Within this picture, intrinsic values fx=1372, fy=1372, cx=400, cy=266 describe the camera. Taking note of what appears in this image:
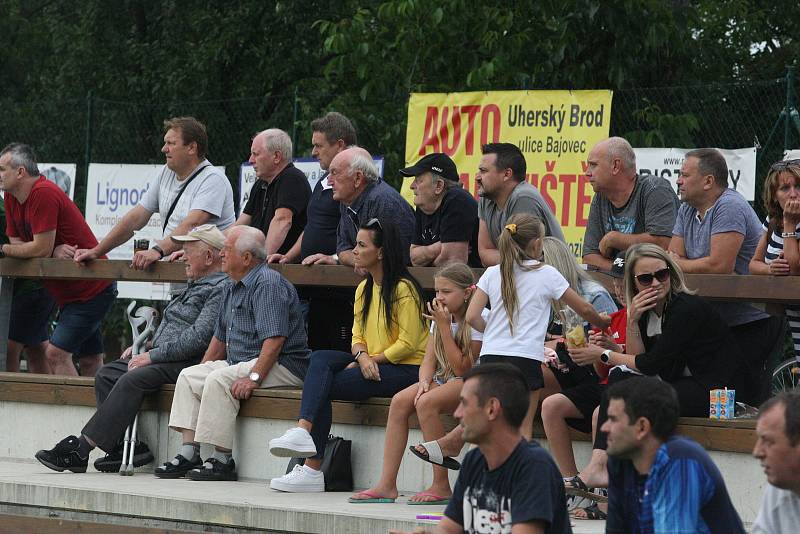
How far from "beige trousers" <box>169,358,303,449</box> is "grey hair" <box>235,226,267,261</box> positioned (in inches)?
26.1

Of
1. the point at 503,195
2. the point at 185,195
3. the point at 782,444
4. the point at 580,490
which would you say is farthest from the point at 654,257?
the point at 185,195

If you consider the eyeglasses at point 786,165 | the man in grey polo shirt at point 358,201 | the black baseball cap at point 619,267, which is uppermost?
the eyeglasses at point 786,165

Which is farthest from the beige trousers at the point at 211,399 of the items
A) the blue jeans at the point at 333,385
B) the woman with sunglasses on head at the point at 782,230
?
the woman with sunglasses on head at the point at 782,230

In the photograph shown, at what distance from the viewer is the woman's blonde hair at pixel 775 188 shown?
7019 mm

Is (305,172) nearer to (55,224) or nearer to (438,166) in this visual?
(55,224)

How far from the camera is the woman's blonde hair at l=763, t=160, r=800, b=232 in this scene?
7.02 meters

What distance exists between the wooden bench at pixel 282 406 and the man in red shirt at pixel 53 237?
0.62 metres

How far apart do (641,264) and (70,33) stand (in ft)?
59.1

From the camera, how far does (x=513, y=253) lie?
6961mm

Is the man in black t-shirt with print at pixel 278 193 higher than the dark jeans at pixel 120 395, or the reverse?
the man in black t-shirt with print at pixel 278 193

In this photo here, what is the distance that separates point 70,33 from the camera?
2288cm

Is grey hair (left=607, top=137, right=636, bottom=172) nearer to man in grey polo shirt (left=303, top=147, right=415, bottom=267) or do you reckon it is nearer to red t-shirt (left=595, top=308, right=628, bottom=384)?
red t-shirt (left=595, top=308, right=628, bottom=384)

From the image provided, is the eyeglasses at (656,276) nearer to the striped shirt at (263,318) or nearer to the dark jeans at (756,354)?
the dark jeans at (756,354)

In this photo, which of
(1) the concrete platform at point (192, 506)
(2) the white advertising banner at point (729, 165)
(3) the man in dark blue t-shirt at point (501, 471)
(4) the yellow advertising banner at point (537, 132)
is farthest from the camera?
(4) the yellow advertising banner at point (537, 132)
